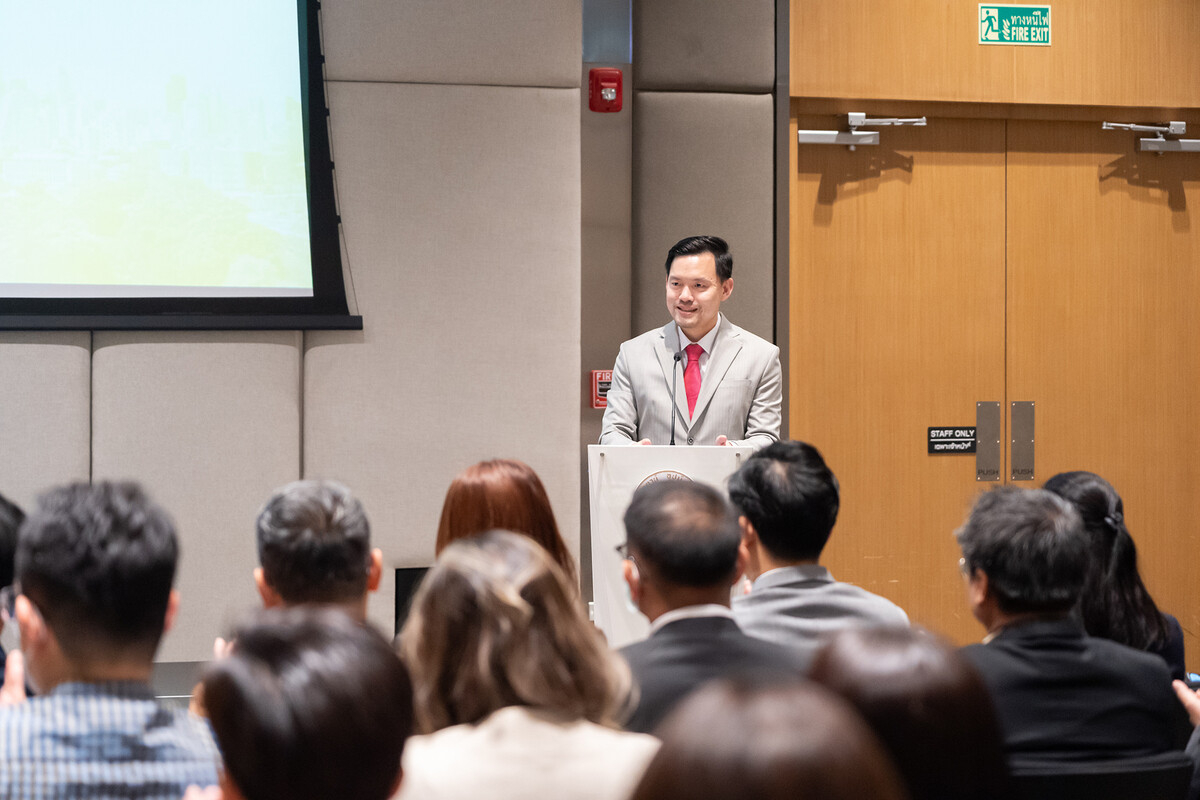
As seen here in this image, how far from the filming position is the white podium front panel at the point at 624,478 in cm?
260

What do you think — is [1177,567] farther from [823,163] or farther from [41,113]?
[41,113]

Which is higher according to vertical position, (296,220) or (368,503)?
(296,220)

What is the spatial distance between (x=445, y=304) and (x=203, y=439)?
3.15 feet

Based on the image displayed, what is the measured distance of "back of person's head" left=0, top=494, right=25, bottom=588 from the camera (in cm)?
175

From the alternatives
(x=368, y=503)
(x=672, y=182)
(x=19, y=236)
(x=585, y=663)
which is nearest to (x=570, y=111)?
(x=672, y=182)

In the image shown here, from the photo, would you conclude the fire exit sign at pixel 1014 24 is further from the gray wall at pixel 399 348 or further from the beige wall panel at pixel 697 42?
the gray wall at pixel 399 348

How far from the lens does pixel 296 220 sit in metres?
3.62

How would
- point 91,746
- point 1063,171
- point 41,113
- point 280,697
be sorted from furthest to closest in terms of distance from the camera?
point 1063,171 → point 41,113 → point 91,746 → point 280,697

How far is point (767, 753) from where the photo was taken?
0.65 m

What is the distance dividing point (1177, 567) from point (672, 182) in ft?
9.09

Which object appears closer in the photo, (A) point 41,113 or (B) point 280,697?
(B) point 280,697

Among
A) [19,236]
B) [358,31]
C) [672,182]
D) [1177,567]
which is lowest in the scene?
[1177,567]

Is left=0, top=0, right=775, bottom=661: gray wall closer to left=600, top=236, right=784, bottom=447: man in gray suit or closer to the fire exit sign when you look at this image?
left=600, top=236, right=784, bottom=447: man in gray suit

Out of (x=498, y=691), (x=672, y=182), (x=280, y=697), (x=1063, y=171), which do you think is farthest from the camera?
(x=1063, y=171)
